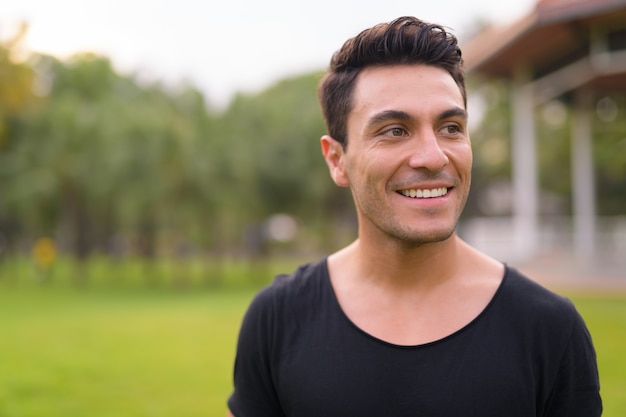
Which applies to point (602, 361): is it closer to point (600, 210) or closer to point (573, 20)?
point (573, 20)

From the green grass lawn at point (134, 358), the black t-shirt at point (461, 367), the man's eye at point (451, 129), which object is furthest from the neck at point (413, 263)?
the green grass lawn at point (134, 358)

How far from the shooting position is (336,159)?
2.04m

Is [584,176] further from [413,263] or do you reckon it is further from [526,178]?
[413,263]

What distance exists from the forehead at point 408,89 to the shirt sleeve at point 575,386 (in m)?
0.66

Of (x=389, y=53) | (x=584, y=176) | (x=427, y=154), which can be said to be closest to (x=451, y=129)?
(x=427, y=154)

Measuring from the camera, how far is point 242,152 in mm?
23531

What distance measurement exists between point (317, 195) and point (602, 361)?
19692 millimetres

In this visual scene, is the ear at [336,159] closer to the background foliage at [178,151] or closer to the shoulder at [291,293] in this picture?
the shoulder at [291,293]

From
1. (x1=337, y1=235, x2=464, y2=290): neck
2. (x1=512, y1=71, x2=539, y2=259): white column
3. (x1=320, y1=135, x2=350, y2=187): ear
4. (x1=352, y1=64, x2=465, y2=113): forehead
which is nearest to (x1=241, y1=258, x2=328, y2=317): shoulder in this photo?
(x1=337, y1=235, x2=464, y2=290): neck

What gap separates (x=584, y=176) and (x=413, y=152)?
1775cm

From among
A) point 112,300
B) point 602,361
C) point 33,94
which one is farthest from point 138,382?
point 33,94

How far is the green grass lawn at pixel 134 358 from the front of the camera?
6.33 metres

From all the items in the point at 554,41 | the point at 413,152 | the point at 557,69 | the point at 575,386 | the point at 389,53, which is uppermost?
the point at 554,41

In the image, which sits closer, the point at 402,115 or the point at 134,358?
the point at 402,115
